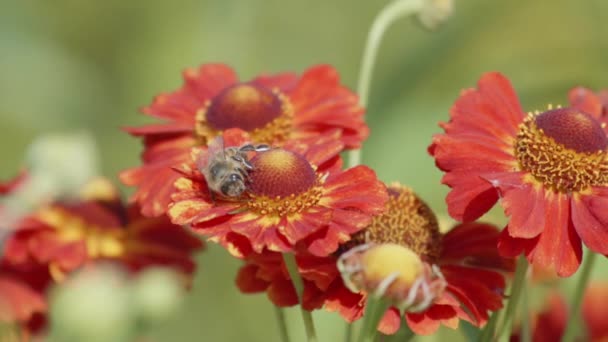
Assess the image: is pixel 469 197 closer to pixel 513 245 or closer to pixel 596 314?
pixel 513 245

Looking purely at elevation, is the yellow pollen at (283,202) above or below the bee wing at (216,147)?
below

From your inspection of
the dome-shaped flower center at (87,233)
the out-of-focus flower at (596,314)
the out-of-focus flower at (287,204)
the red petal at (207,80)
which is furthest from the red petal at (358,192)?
the out-of-focus flower at (596,314)

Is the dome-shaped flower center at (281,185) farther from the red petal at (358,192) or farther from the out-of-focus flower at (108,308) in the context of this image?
the out-of-focus flower at (108,308)

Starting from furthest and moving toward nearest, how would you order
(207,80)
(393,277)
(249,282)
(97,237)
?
1. (97,237)
2. (207,80)
3. (249,282)
4. (393,277)

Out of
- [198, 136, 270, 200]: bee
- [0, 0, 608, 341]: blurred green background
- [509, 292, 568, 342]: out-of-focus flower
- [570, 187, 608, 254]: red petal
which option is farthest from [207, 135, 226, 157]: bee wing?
[0, 0, 608, 341]: blurred green background

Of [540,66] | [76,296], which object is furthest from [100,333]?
[540,66]

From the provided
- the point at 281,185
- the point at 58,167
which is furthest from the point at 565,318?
the point at 58,167
